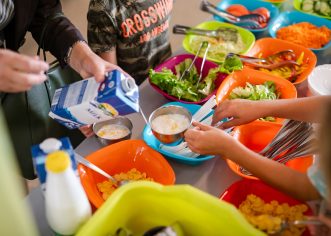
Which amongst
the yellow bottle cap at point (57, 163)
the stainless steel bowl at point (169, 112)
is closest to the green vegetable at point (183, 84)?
the stainless steel bowl at point (169, 112)

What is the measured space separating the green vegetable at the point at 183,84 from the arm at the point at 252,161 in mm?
273

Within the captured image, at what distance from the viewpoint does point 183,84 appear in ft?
4.25

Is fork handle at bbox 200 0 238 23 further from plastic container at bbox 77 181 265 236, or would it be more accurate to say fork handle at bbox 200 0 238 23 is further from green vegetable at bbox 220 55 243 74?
plastic container at bbox 77 181 265 236

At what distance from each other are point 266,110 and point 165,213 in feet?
1.54

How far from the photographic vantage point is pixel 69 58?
1.19 m

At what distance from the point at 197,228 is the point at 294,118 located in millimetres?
462

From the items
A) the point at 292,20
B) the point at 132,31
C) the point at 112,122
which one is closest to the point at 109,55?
the point at 132,31

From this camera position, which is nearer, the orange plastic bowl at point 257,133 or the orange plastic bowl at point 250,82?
the orange plastic bowl at point 257,133

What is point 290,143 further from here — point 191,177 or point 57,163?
point 57,163

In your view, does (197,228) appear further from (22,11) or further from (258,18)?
(258,18)

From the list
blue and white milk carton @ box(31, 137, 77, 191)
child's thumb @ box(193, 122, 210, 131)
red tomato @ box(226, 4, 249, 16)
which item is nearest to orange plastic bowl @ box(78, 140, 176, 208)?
child's thumb @ box(193, 122, 210, 131)

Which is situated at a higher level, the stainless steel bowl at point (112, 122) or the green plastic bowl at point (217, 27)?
the green plastic bowl at point (217, 27)

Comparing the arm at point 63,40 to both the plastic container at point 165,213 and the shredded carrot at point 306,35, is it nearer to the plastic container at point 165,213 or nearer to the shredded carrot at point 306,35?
the plastic container at point 165,213

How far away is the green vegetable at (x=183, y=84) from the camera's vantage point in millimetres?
1268
